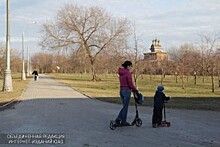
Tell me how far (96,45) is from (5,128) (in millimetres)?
48913

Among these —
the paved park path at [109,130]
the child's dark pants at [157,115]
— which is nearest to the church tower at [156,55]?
the paved park path at [109,130]

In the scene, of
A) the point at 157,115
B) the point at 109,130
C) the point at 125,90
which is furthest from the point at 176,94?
the point at 109,130

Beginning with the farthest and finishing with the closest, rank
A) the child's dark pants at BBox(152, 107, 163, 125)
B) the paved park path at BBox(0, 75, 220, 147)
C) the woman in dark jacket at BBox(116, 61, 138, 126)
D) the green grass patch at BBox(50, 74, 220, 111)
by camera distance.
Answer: the green grass patch at BBox(50, 74, 220, 111)
the child's dark pants at BBox(152, 107, 163, 125)
the woman in dark jacket at BBox(116, 61, 138, 126)
the paved park path at BBox(0, 75, 220, 147)

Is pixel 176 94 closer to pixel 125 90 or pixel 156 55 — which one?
pixel 125 90

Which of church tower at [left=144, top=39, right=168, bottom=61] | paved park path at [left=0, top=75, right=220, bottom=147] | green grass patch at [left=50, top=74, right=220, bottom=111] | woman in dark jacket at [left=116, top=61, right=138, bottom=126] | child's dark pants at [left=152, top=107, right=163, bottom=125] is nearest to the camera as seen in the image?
paved park path at [left=0, top=75, right=220, bottom=147]

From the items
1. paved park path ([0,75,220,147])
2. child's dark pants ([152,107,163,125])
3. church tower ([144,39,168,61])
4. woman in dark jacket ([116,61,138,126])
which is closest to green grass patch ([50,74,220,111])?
paved park path ([0,75,220,147])

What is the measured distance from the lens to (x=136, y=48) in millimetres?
35562

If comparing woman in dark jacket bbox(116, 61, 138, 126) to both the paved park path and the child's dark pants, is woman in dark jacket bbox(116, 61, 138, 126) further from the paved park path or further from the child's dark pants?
the child's dark pants

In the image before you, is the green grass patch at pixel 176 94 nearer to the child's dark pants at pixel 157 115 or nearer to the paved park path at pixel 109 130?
the paved park path at pixel 109 130

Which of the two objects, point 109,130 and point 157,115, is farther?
point 157,115

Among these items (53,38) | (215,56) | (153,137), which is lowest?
(153,137)

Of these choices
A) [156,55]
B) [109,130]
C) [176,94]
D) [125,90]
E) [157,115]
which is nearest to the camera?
[109,130]

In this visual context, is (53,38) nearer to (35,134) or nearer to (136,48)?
(136,48)

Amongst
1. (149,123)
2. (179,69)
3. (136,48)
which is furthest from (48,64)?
(149,123)
